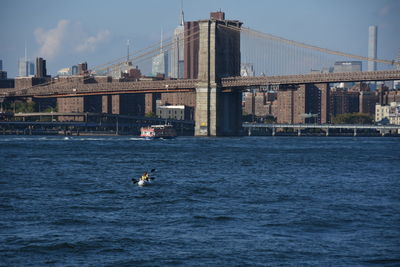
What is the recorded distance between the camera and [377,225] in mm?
36812

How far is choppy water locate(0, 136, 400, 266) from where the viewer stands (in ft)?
101

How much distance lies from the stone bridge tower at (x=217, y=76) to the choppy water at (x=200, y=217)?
273ft

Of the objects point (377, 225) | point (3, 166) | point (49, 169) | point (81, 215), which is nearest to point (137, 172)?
point (49, 169)

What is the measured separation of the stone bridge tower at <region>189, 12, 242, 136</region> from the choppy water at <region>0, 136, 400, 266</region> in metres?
83.2

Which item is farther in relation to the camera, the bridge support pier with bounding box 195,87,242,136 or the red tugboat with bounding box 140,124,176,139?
the red tugboat with bounding box 140,124,176,139

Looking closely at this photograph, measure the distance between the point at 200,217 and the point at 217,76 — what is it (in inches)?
4449

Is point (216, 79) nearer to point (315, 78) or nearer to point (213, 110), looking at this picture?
point (213, 110)

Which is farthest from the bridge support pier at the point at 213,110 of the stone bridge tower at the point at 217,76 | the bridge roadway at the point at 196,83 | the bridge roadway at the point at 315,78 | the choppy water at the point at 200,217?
the choppy water at the point at 200,217

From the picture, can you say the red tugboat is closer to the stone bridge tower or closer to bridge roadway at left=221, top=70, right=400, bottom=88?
the stone bridge tower

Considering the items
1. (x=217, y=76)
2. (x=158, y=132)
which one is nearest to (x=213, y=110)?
(x=217, y=76)

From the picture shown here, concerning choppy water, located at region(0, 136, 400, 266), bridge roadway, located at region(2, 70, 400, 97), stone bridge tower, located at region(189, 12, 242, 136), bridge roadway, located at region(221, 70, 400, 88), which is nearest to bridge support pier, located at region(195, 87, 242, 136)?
stone bridge tower, located at region(189, 12, 242, 136)

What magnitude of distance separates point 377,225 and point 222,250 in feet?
28.5

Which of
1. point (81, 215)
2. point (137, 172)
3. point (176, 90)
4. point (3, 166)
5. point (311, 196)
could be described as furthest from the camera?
point (176, 90)

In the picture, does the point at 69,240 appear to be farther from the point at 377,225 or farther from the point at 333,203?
the point at 333,203
